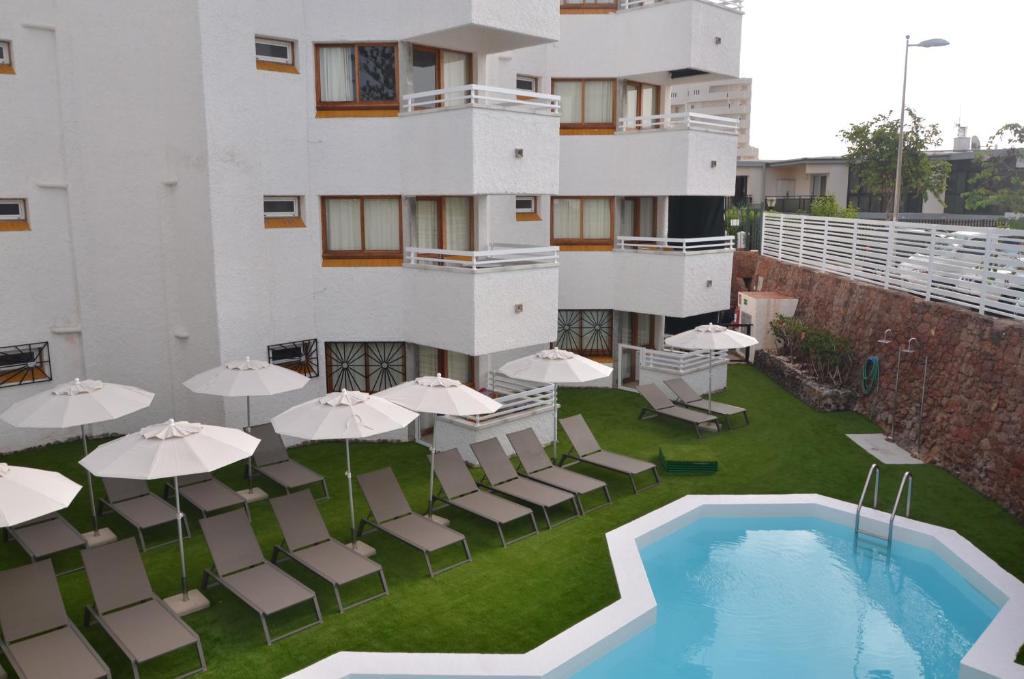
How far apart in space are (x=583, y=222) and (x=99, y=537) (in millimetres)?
15378

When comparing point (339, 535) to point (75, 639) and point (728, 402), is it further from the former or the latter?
point (728, 402)

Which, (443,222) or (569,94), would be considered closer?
(443,222)

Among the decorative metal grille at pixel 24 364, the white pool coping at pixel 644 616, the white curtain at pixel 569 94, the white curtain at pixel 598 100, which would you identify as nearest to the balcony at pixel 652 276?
the white curtain at pixel 598 100

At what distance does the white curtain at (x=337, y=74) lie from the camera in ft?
57.5

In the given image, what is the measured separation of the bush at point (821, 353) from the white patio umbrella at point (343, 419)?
47.0 ft

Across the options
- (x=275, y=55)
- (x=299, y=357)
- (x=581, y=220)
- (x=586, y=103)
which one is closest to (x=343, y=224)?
(x=299, y=357)

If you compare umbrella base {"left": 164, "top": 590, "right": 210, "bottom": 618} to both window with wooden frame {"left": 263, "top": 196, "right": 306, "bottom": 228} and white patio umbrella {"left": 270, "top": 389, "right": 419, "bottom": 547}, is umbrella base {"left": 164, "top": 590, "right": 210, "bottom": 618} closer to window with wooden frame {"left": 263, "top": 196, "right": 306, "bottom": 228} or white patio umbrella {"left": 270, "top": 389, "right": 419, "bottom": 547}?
white patio umbrella {"left": 270, "top": 389, "right": 419, "bottom": 547}

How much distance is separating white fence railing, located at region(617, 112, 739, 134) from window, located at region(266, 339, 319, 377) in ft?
36.7

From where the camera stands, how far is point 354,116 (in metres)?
17.7

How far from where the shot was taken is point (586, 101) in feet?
76.0

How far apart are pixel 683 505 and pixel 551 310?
5.77 m

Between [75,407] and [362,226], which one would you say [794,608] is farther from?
[362,226]

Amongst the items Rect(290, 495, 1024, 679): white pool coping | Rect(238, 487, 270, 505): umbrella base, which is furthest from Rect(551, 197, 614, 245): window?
Rect(238, 487, 270, 505): umbrella base

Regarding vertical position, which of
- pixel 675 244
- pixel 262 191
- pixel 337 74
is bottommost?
pixel 675 244
